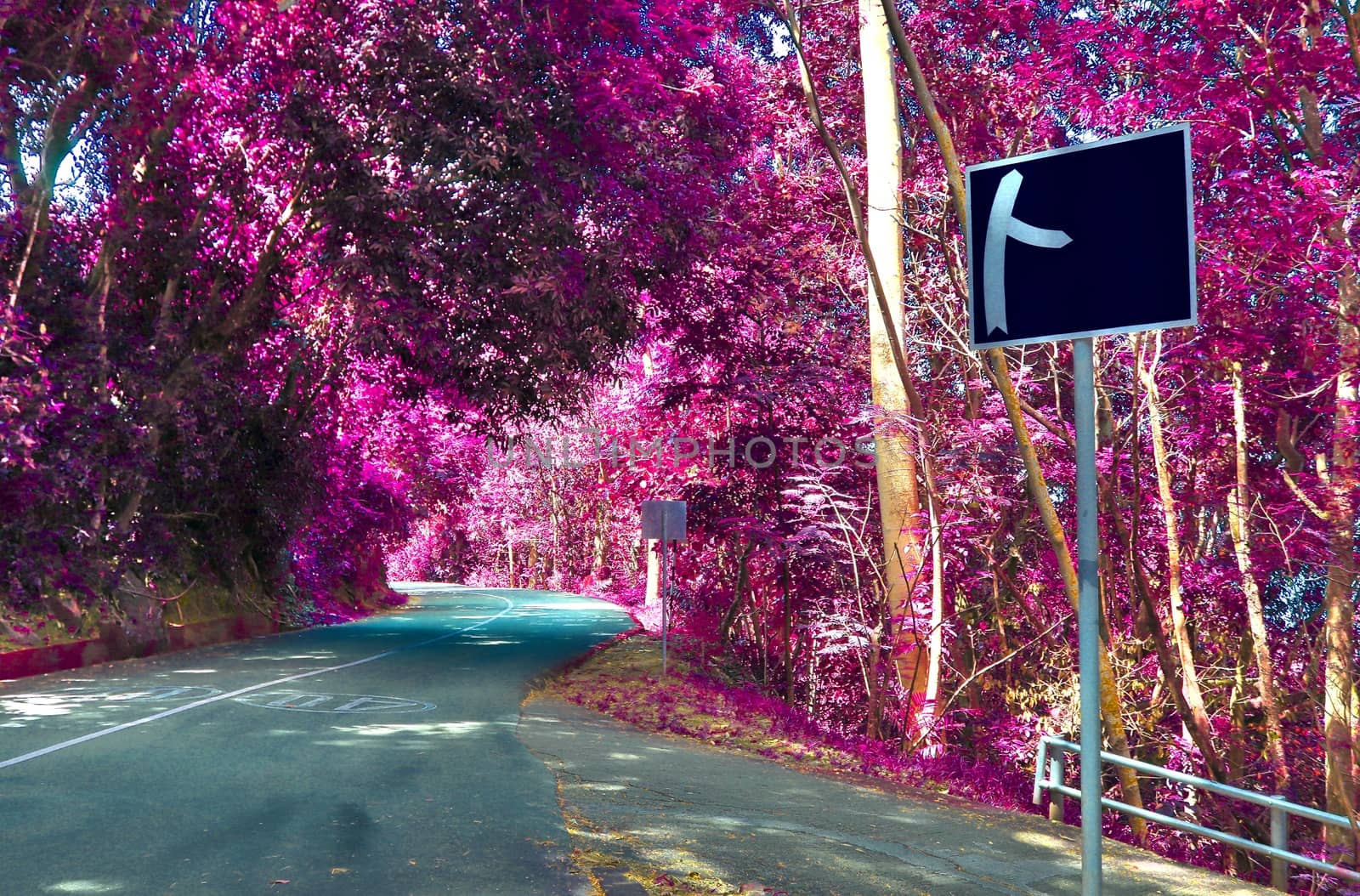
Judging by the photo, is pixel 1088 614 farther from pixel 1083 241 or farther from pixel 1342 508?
pixel 1342 508

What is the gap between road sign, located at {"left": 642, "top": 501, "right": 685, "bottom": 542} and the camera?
1705cm

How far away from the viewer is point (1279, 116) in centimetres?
1064

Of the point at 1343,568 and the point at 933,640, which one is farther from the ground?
the point at 1343,568

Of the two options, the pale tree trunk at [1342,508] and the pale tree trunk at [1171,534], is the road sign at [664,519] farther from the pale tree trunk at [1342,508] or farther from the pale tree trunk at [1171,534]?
the pale tree trunk at [1342,508]

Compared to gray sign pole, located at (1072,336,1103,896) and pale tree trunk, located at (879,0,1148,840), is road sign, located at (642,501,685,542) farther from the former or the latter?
gray sign pole, located at (1072,336,1103,896)

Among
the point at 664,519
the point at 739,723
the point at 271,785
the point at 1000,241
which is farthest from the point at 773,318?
the point at 1000,241

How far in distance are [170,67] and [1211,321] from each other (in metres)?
13.2

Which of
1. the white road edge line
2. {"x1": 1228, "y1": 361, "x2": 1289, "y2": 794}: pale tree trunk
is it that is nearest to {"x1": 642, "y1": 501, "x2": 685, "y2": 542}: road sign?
the white road edge line

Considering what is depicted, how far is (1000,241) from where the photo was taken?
13.7ft

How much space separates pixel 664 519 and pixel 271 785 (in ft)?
29.9

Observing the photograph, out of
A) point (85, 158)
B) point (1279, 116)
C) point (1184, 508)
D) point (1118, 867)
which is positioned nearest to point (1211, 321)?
point (1279, 116)

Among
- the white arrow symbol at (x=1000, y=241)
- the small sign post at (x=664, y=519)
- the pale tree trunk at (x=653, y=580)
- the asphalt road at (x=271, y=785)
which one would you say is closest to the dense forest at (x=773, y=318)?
the small sign post at (x=664, y=519)

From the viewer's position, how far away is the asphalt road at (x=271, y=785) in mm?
6285

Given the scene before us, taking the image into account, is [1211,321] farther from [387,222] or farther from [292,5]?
[292,5]
